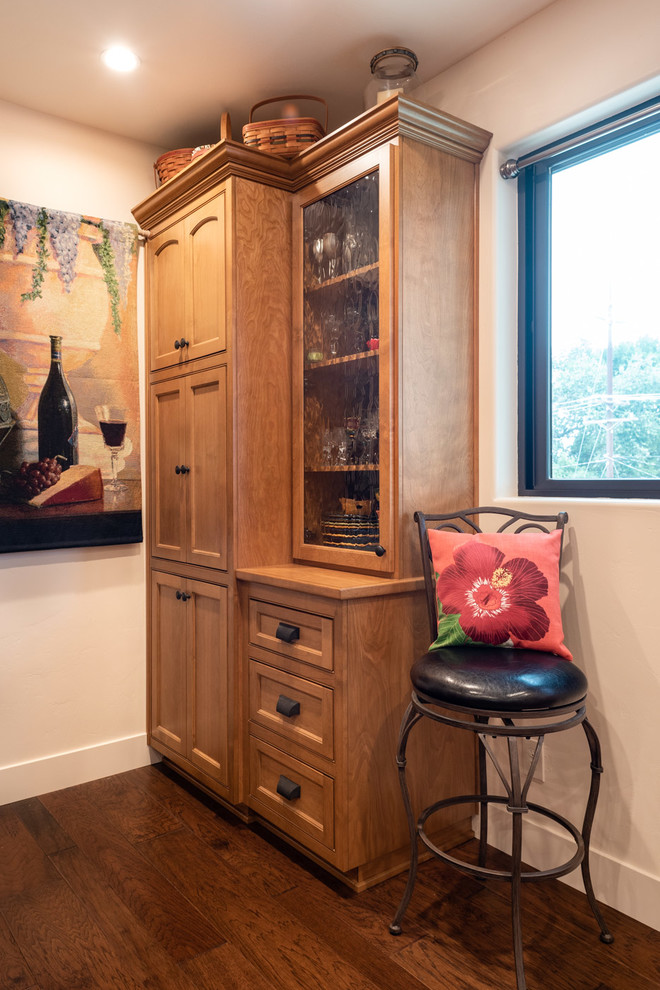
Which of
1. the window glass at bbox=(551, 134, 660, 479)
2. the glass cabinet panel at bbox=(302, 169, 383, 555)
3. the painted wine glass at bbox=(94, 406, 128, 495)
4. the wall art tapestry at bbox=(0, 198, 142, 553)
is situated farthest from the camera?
the painted wine glass at bbox=(94, 406, 128, 495)

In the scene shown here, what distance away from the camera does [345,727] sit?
193 cm

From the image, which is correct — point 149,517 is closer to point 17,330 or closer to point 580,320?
point 17,330

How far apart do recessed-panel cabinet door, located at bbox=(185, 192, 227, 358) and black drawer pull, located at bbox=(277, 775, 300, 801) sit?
142cm

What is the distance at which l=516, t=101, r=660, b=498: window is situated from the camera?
1913mm

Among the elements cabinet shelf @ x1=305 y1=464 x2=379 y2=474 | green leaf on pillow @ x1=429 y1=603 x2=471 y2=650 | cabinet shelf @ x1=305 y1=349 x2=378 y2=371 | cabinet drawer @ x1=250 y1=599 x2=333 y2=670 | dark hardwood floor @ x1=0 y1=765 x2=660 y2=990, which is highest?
cabinet shelf @ x1=305 y1=349 x2=378 y2=371

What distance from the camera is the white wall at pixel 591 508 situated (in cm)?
182

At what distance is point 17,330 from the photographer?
258 cm

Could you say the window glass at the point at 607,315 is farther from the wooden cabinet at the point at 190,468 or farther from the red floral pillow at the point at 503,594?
the wooden cabinet at the point at 190,468

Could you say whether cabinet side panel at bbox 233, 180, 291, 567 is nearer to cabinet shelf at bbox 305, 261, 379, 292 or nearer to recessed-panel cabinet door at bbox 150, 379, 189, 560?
cabinet shelf at bbox 305, 261, 379, 292

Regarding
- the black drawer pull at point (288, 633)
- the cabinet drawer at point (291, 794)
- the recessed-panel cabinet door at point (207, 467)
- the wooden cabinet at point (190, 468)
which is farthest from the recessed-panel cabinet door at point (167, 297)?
the cabinet drawer at point (291, 794)

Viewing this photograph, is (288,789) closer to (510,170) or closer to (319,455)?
(319,455)

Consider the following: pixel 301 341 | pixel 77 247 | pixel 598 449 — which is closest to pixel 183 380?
pixel 301 341

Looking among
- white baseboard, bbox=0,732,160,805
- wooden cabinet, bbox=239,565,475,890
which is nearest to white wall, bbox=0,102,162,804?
white baseboard, bbox=0,732,160,805

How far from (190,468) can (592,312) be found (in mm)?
1472
